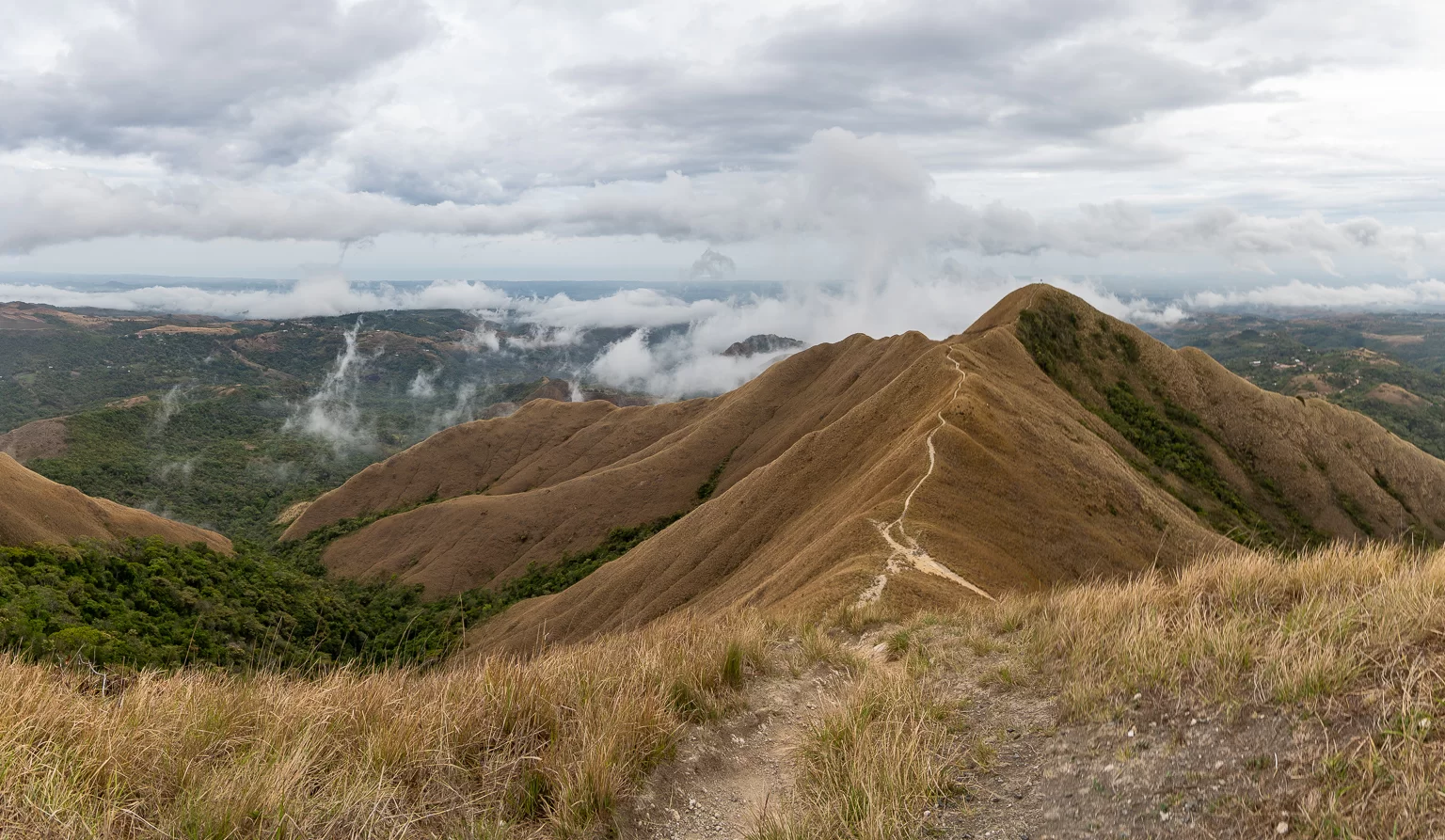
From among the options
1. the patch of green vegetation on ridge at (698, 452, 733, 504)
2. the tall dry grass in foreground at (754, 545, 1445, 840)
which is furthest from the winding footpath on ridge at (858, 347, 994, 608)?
the patch of green vegetation on ridge at (698, 452, 733, 504)

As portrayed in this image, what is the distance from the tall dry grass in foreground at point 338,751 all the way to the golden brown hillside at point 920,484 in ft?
10.4

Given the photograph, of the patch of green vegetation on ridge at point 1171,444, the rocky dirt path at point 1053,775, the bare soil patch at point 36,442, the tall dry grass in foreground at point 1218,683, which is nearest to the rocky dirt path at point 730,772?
the rocky dirt path at point 1053,775

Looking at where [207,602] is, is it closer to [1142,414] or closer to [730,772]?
[730,772]

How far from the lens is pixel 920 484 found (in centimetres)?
3712

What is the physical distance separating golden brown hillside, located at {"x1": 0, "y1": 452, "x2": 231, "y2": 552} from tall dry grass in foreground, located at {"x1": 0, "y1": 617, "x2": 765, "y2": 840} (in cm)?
6467

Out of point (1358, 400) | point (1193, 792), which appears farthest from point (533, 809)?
point (1358, 400)

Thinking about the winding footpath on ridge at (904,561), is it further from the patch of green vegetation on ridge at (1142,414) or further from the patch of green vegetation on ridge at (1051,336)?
the patch of green vegetation on ridge at (1051,336)

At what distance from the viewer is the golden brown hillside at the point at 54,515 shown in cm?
5344

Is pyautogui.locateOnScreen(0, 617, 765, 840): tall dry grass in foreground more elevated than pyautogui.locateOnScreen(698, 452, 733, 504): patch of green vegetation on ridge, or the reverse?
pyautogui.locateOnScreen(0, 617, 765, 840): tall dry grass in foreground

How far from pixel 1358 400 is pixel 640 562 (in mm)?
234744

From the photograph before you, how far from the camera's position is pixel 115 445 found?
188 m

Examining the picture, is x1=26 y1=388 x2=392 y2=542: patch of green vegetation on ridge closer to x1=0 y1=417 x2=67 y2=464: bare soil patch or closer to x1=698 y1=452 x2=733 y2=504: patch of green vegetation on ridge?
x1=0 y1=417 x2=67 y2=464: bare soil patch

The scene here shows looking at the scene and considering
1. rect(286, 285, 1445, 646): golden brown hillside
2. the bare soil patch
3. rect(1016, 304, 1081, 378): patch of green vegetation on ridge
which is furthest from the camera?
the bare soil patch

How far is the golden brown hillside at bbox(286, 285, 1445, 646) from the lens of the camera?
35250 millimetres
